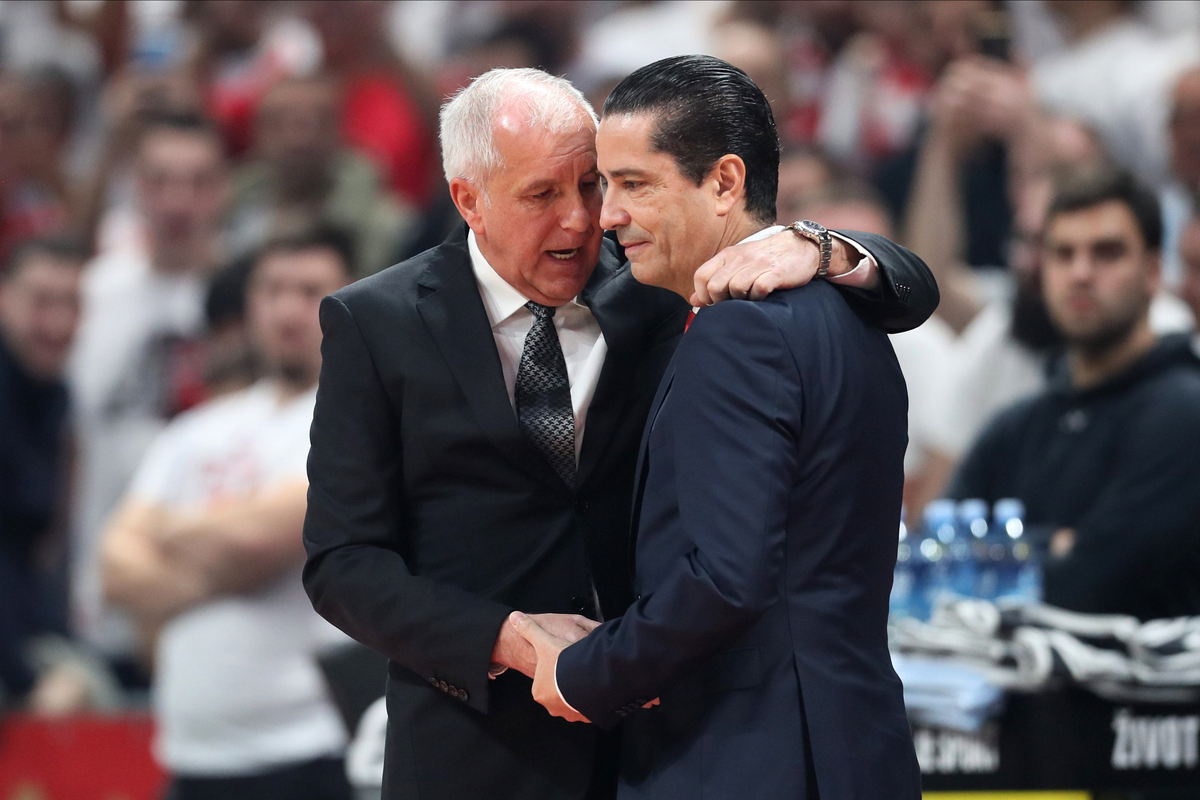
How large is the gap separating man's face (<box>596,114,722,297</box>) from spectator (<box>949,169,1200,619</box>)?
2353 mm

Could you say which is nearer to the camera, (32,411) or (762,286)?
(762,286)

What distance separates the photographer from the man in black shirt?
21.0ft

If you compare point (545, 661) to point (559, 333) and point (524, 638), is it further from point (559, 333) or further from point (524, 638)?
point (559, 333)

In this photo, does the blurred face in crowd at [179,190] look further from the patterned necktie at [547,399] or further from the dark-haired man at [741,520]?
the dark-haired man at [741,520]

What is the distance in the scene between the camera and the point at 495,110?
102 inches

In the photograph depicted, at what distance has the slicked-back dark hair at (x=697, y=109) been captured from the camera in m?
2.41

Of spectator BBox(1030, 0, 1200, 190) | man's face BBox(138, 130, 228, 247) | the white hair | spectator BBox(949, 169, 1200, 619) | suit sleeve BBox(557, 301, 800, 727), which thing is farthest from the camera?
man's face BBox(138, 130, 228, 247)

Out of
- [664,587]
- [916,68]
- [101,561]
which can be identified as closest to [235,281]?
[101,561]

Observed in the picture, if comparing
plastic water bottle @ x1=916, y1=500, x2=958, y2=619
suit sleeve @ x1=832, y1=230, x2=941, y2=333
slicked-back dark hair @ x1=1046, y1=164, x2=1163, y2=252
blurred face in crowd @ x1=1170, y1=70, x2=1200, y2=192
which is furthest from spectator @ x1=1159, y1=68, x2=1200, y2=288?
suit sleeve @ x1=832, y1=230, x2=941, y2=333

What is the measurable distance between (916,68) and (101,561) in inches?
169

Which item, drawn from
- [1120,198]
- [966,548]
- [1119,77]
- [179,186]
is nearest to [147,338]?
[179,186]

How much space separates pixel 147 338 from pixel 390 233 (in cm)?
120

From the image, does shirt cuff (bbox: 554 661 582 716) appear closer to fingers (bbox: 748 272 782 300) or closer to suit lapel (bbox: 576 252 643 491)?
suit lapel (bbox: 576 252 643 491)

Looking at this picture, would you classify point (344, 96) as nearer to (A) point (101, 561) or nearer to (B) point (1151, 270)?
(A) point (101, 561)
